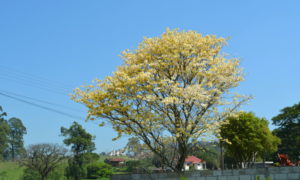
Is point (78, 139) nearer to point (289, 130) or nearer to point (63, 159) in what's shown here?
point (63, 159)

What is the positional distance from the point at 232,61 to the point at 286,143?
4372cm

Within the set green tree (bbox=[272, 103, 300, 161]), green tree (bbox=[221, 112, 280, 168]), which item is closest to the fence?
green tree (bbox=[221, 112, 280, 168])

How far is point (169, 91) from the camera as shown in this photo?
2008 cm

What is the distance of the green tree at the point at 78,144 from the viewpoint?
61.5 metres

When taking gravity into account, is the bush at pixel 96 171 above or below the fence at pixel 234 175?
below

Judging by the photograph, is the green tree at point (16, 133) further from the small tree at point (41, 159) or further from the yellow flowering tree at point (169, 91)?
the yellow flowering tree at point (169, 91)

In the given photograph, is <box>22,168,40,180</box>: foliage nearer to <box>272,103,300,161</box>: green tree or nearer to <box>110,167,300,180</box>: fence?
<box>110,167,300,180</box>: fence

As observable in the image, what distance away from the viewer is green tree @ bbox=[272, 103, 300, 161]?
5780 cm

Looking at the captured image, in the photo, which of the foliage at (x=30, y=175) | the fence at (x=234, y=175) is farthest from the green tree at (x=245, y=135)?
the foliage at (x=30, y=175)

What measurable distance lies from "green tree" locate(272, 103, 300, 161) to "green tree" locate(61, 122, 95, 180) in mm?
38787

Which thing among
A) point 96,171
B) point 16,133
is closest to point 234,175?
point 96,171

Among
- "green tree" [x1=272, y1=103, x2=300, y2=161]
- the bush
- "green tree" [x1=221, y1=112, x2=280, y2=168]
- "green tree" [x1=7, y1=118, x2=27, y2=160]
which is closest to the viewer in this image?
"green tree" [x1=221, y1=112, x2=280, y2=168]

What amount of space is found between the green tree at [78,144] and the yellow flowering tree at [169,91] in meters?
43.5

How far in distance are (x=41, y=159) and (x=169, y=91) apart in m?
39.0
